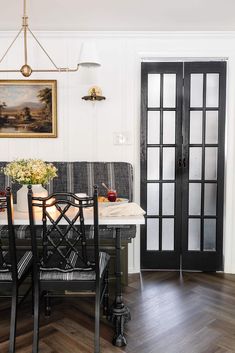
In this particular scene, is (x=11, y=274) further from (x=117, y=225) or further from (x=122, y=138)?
(x=122, y=138)

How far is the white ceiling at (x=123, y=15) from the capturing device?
9.89ft

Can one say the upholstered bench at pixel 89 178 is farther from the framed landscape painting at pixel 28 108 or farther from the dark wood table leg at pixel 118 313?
the dark wood table leg at pixel 118 313

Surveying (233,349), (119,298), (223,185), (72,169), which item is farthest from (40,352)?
(223,185)

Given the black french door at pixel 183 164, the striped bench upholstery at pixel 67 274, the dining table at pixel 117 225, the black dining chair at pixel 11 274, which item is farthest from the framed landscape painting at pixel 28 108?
the striped bench upholstery at pixel 67 274

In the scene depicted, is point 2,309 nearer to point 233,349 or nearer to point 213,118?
point 233,349

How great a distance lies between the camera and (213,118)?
12.3 ft

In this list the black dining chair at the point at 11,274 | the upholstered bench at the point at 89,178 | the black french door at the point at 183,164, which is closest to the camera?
the black dining chair at the point at 11,274

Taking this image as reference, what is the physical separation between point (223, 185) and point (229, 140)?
19.2 inches

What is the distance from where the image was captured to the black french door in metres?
3.73

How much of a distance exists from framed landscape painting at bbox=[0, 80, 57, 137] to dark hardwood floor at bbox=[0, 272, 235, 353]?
5.78 ft

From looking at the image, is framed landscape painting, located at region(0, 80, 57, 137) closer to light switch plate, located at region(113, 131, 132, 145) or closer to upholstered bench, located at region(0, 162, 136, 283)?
upholstered bench, located at region(0, 162, 136, 283)

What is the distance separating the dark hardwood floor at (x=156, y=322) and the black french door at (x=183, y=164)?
45 cm

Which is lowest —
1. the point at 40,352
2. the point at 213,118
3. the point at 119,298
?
the point at 40,352

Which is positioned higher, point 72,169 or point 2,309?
point 72,169
